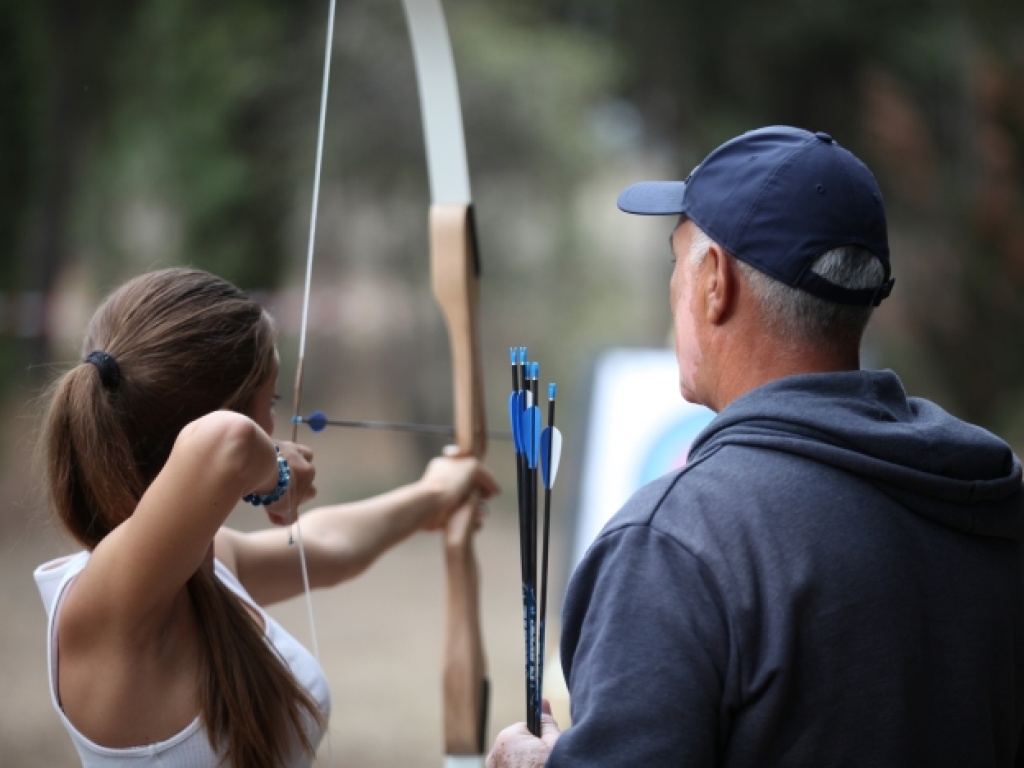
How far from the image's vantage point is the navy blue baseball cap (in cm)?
89

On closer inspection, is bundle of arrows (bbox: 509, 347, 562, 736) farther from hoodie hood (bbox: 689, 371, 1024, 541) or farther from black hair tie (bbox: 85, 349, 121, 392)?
black hair tie (bbox: 85, 349, 121, 392)

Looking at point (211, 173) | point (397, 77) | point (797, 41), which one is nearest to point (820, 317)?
point (211, 173)

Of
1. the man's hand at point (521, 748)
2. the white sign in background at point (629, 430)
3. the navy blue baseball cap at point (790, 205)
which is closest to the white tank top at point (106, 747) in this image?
the man's hand at point (521, 748)

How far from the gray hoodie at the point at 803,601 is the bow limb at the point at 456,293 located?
714 millimetres

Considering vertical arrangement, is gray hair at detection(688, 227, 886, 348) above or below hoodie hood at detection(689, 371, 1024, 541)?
above

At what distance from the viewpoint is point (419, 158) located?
7.27 metres

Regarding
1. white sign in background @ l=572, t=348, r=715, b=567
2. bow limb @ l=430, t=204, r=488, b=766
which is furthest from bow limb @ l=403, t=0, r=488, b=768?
white sign in background @ l=572, t=348, r=715, b=567

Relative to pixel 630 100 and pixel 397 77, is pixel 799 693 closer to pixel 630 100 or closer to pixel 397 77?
pixel 397 77

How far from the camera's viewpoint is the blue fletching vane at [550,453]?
3.34 ft

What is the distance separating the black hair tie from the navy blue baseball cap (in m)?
0.55

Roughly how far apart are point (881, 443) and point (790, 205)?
197 mm

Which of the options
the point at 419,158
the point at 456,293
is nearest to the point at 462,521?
the point at 456,293

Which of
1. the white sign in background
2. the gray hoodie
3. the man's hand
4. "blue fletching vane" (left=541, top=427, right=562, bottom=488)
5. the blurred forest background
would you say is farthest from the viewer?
the blurred forest background

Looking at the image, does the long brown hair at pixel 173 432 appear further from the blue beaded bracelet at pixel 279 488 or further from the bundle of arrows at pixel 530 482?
the bundle of arrows at pixel 530 482
